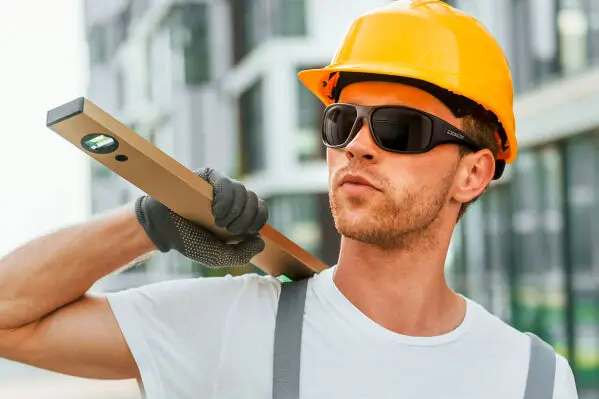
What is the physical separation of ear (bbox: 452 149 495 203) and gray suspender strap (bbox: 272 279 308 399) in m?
0.48

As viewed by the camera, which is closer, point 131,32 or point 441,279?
point 441,279

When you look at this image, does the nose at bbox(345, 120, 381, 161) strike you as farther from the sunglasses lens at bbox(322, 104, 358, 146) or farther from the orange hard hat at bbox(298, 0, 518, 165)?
the orange hard hat at bbox(298, 0, 518, 165)

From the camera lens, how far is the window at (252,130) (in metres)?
23.3

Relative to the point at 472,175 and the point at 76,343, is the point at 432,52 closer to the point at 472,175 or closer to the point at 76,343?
the point at 472,175

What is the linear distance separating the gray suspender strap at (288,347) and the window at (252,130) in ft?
67.2

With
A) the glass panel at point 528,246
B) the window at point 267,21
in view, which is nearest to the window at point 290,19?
the window at point 267,21

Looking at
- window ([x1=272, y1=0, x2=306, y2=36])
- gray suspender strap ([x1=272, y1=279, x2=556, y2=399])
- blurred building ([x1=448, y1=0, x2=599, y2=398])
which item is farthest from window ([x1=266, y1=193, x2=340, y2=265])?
gray suspender strap ([x1=272, y1=279, x2=556, y2=399])

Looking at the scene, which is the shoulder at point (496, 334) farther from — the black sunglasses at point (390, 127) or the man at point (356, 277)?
the black sunglasses at point (390, 127)

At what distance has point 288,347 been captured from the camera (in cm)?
214

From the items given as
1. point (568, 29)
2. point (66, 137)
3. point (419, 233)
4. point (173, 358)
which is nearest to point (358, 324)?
point (419, 233)

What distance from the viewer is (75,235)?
204cm

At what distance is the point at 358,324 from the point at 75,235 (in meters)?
0.68

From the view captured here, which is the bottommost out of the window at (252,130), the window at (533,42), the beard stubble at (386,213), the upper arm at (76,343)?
the window at (252,130)

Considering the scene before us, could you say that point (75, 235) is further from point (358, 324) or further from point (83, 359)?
point (358, 324)
